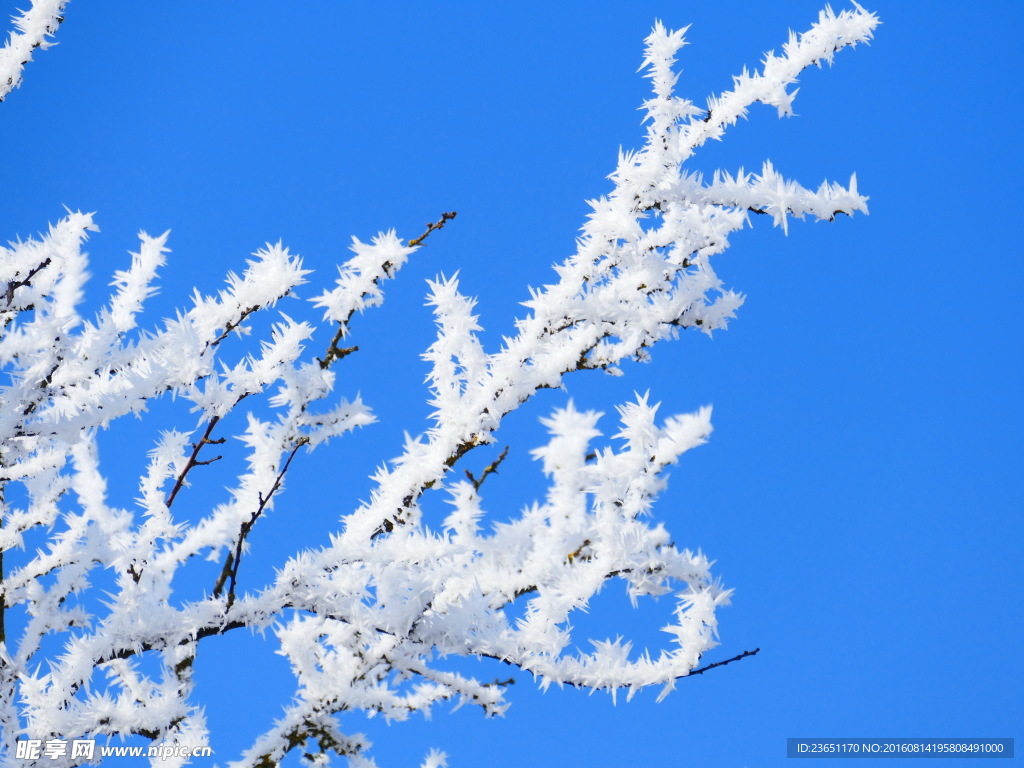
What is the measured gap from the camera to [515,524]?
5.95ft

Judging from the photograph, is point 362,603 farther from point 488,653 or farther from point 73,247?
point 73,247

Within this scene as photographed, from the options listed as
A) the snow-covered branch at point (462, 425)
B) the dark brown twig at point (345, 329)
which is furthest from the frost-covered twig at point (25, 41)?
the dark brown twig at point (345, 329)

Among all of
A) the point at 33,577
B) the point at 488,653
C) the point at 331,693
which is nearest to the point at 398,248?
the point at 488,653

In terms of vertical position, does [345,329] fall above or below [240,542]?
above

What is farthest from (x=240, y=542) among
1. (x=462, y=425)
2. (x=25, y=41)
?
(x=25, y=41)

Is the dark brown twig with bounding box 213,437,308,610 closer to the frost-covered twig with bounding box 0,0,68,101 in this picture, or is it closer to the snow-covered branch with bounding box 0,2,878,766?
the snow-covered branch with bounding box 0,2,878,766

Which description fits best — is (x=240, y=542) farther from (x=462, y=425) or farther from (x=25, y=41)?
(x=25, y=41)

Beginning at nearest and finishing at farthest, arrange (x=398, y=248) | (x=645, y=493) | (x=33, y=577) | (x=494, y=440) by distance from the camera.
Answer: (x=645, y=493)
(x=494, y=440)
(x=398, y=248)
(x=33, y=577)

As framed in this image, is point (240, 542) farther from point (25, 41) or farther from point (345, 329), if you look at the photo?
point (25, 41)

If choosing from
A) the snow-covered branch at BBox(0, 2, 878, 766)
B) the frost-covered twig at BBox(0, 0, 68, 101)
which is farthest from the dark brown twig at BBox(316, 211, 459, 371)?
the frost-covered twig at BBox(0, 0, 68, 101)

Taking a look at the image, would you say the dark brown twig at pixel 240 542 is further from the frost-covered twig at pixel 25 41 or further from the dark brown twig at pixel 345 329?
the frost-covered twig at pixel 25 41

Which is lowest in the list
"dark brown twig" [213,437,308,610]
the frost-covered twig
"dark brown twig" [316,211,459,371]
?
"dark brown twig" [213,437,308,610]

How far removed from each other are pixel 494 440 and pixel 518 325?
315 millimetres

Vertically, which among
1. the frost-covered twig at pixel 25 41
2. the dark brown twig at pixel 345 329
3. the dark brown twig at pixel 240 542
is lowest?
the dark brown twig at pixel 240 542
